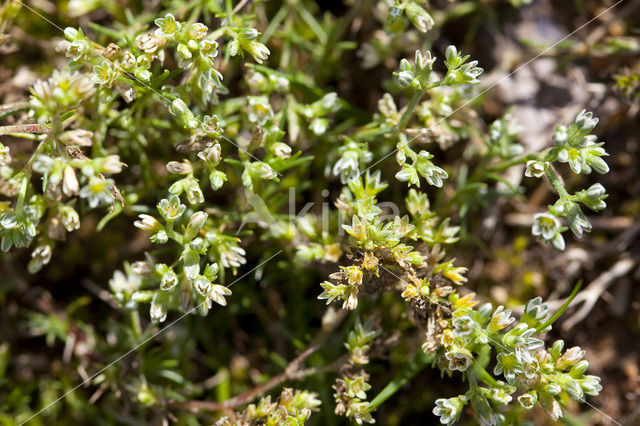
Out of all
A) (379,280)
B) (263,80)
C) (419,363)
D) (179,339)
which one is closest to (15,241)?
(179,339)

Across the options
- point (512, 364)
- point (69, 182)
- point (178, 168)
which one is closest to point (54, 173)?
point (69, 182)

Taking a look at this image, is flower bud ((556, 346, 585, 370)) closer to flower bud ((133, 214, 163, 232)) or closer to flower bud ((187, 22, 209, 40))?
flower bud ((133, 214, 163, 232))

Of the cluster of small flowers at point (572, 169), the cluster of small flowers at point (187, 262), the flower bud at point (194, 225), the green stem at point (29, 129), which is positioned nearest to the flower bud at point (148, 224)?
the cluster of small flowers at point (187, 262)

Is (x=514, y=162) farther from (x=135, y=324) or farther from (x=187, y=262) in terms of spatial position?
(x=135, y=324)

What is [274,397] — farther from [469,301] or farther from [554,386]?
[554,386]

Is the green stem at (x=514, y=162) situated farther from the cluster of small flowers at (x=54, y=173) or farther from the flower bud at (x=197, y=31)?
the cluster of small flowers at (x=54, y=173)

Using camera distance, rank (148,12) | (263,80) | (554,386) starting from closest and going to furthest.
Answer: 1. (554,386)
2. (263,80)
3. (148,12)

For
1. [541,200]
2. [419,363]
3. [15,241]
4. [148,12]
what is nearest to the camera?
[15,241]

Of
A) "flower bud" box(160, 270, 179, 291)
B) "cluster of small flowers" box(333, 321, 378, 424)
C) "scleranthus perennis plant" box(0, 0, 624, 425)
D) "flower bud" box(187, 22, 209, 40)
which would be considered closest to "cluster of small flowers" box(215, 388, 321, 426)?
"scleranthus perennis plant" box(0, 0, 624, 425)
